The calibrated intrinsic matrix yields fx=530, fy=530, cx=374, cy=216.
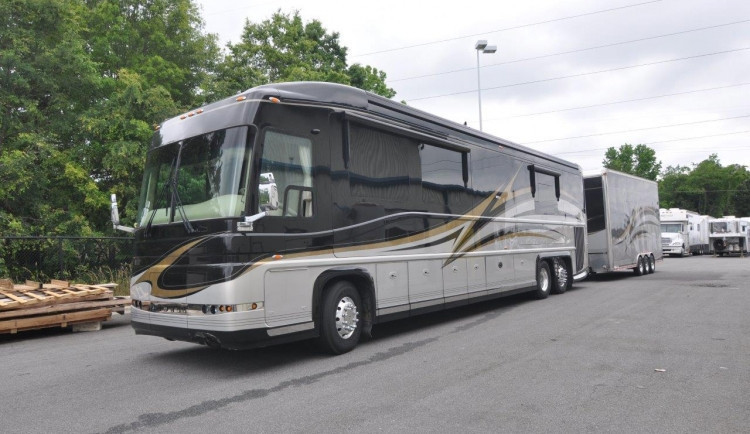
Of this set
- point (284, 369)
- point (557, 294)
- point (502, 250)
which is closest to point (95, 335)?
point (284, 369)

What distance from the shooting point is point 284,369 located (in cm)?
630

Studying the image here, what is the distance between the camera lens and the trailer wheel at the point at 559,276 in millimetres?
13928

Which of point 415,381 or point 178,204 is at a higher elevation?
point 178,204

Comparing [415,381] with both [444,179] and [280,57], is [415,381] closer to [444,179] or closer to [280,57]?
[444,179]

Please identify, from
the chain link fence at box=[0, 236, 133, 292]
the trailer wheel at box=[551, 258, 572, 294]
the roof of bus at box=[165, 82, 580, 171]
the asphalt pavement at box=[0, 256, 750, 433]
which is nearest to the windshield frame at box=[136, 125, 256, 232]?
the roof of bus at box=[165, 82, 580, 171]

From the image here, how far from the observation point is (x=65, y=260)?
47.7 ft

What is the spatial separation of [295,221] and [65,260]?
11.1 meters

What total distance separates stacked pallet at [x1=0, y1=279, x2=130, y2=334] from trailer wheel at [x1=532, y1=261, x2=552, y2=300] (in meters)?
9.25

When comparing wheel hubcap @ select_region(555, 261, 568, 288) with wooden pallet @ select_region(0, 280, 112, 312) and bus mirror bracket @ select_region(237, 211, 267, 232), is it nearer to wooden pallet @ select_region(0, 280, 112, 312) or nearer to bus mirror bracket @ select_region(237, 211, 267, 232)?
bus mirror bracket @ select_region(237, 211, 267, 232)

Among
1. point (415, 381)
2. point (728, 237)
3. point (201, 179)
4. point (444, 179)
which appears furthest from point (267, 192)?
point (728, 237)

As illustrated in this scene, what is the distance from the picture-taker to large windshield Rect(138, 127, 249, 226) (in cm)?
598

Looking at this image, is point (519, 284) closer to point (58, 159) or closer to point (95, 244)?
point (95, 244)

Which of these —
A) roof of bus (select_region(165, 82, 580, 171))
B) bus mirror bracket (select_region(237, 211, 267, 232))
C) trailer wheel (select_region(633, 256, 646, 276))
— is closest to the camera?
bus mirror bracket (select_region(237, 211, 267, 232))

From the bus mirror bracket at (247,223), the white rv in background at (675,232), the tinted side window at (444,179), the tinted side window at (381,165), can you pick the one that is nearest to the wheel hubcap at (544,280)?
the tinted side window at (444,179)
